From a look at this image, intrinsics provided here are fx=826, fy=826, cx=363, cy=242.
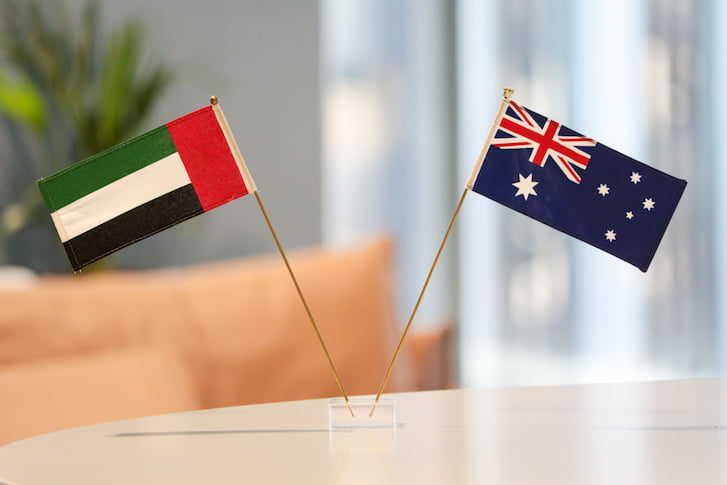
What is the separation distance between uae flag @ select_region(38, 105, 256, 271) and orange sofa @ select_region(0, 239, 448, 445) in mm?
446

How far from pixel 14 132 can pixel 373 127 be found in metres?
1.93

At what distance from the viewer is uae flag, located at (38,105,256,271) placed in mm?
923

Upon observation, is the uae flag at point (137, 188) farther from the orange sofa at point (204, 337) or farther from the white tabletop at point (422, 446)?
the orange sofa at point (204, 337)

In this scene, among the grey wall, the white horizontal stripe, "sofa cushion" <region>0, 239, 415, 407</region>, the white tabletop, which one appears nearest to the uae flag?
the white horizontal stripe

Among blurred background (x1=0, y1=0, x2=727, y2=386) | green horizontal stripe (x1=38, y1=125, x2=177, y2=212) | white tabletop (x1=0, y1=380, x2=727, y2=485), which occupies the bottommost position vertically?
white tabletop (x1=0, y1=380, x2=727, y2=485)

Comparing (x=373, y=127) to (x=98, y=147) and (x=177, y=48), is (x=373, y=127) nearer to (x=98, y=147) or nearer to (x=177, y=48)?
(x=177, y=48)

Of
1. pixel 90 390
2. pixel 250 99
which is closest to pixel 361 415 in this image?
pixel 90 390

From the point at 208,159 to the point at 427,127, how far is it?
376 cm

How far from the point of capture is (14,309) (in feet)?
4.62

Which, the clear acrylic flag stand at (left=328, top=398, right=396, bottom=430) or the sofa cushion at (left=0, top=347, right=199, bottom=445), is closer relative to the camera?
the clear acrylic flag stand at (left=328, top=398, right=396, bottom=430)

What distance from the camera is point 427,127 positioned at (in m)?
4.61

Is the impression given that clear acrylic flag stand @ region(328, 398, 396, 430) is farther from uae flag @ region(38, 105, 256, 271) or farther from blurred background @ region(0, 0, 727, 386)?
blurred background @ region(0, 0, 727, 386)

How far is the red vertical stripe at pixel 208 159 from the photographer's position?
928 millimetres

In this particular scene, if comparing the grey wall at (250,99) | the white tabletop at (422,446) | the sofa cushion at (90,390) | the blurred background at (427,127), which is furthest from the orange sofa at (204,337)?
the grey wall at (250,99)
